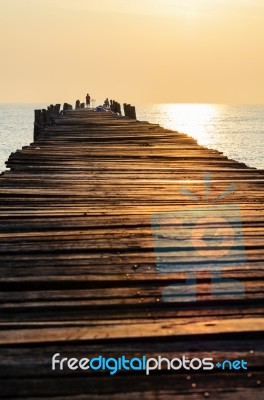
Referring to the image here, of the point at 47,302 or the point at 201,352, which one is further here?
the point at 47,302

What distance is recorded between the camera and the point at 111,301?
11.8 feet

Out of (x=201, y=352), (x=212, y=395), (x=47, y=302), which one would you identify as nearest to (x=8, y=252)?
(x=47, y=302)

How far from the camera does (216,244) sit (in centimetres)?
476

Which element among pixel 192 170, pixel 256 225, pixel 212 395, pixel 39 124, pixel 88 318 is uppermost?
pixel 39 124

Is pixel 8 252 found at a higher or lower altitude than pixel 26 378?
higher

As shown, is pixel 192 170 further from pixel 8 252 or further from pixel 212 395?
pixel 212 395

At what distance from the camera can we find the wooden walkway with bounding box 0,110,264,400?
282 centimetres

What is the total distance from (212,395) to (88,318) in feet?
3.07

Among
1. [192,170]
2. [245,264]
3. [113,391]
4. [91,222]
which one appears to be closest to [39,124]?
[192,170]

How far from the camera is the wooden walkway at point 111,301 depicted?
2.82m

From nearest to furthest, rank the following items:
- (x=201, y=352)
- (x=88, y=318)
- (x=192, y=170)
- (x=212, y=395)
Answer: (x=212, y=395) < (x=201, y=352) < (x=88, y=318) < (x=192, y=170)

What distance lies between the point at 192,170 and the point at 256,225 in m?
3.79

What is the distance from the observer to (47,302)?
358cm

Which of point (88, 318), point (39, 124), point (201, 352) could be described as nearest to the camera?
point (201, 352)
